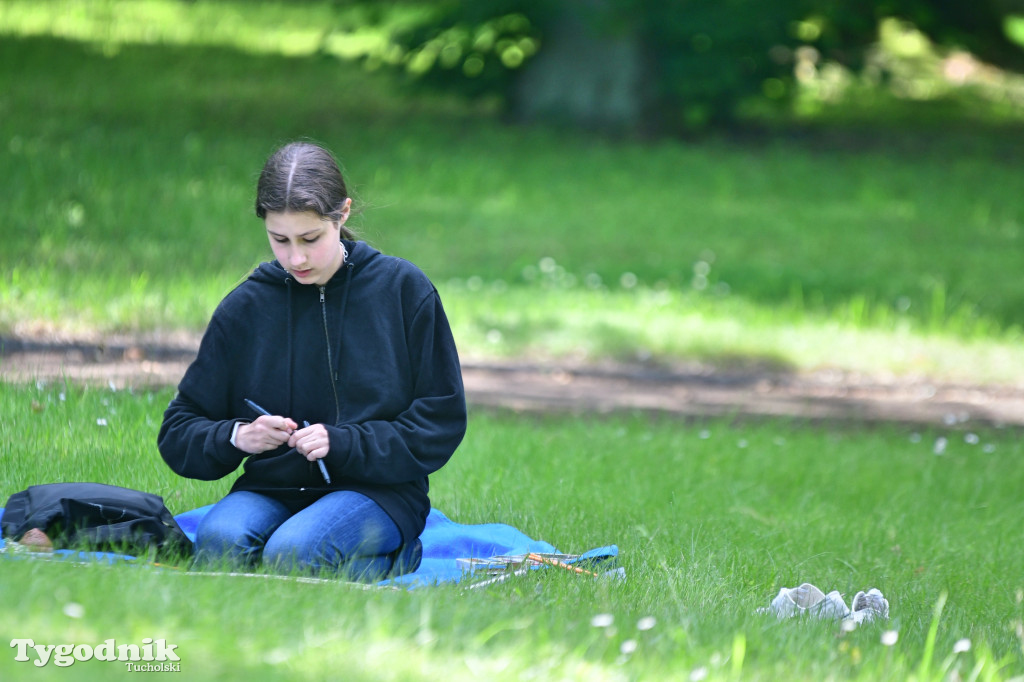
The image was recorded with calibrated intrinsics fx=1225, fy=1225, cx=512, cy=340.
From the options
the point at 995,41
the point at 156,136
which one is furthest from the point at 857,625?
the point at 995,41

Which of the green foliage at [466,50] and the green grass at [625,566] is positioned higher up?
the green foliage at [466,50]

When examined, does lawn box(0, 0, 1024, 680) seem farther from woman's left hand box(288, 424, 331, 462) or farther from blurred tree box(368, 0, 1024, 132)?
blurred tree box(368, 0, 1024, 132)

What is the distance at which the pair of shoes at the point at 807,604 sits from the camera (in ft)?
12.8

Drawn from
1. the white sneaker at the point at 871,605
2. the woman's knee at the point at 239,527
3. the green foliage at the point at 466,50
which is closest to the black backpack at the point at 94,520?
the woman's knee at the point at 239,527

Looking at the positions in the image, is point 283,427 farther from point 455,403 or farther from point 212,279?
point 212,279

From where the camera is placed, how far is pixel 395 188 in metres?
12.6

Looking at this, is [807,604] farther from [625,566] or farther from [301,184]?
[301,184]

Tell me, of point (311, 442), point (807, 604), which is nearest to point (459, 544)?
point (311, 442)

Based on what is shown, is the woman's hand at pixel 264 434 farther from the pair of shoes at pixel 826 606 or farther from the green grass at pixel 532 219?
the green grass at pixel 532 219

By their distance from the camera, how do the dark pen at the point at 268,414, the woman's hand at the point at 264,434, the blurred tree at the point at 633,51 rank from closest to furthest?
the woman's hand at the point at 264,434, the dark pen at the point at 268,414, the blurred tree at the point at 633,51

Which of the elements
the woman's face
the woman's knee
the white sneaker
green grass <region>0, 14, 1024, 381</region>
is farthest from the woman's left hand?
green grass <region>0, 14, 1024, 381</region>

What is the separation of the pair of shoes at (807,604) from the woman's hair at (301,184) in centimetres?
188

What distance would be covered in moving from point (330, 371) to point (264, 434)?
0.38 metres

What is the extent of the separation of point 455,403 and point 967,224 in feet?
33.3
